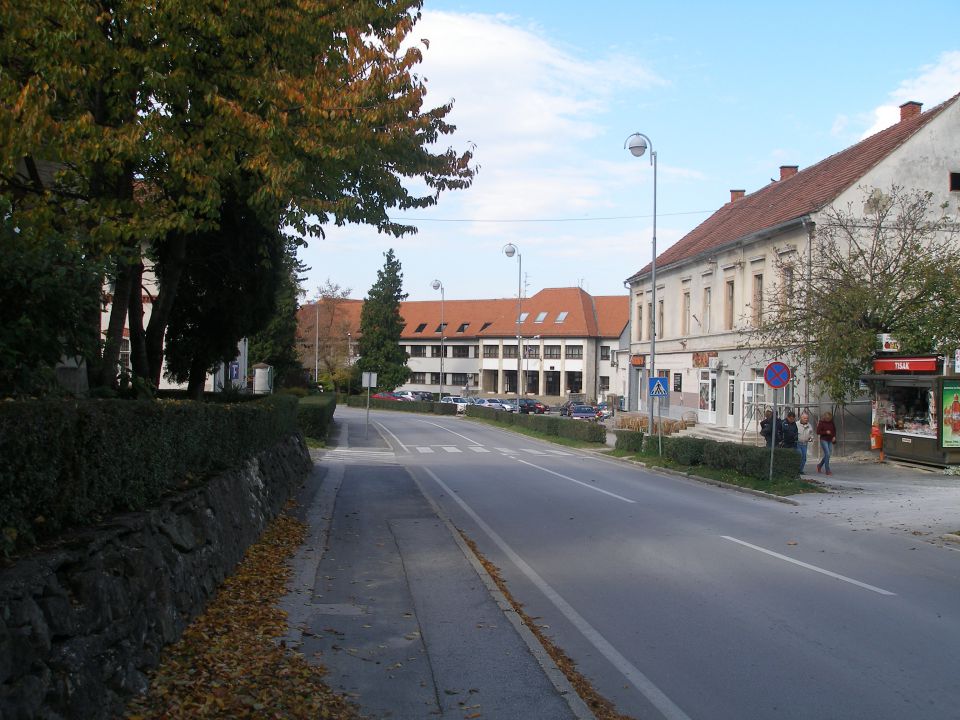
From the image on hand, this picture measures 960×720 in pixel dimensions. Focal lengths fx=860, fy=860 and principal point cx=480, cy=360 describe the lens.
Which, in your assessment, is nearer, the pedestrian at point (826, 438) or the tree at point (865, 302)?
the pedestrian at point (826, 438)

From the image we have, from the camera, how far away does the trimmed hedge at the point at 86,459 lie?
470cm

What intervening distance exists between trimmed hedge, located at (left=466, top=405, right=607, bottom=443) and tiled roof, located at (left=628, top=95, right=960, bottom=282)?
9766 millimetres

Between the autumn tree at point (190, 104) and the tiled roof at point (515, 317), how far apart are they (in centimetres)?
7387

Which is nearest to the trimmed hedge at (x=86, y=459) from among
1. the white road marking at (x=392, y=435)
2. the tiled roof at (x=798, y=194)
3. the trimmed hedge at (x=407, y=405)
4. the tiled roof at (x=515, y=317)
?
the tiled roof at (x=798, y=194)

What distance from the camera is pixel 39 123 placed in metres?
8.68

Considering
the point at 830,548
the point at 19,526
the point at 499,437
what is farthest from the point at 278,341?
the point at 19,526

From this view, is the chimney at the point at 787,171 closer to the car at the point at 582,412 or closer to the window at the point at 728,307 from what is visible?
the window at the point at 728,307

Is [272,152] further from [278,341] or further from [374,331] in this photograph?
[374,331]

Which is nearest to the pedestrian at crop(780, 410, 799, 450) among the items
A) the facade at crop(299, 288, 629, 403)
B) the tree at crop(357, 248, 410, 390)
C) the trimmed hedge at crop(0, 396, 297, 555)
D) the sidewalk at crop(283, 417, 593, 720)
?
the sidewalk at crop(283, 417, 593, 720)

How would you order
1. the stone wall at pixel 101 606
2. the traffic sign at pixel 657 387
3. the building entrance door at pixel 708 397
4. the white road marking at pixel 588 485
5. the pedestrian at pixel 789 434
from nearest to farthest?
the stone wall at pixel 101 606, the white road marking at pixel 588 485, the pedestrian at pixel 789 434, the traffic sign at pixel 657 387, the building entrance door at pixel 708 397

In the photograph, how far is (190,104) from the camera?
10719mm

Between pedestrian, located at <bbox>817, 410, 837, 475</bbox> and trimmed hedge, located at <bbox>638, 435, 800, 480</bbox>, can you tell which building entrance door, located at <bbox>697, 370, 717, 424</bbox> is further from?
pedestrian, located at <bbox>817, 410, 837, 475</bbox>

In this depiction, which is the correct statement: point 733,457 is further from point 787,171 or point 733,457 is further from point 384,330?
point 384,330

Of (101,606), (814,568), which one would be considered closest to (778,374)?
(814,568)
